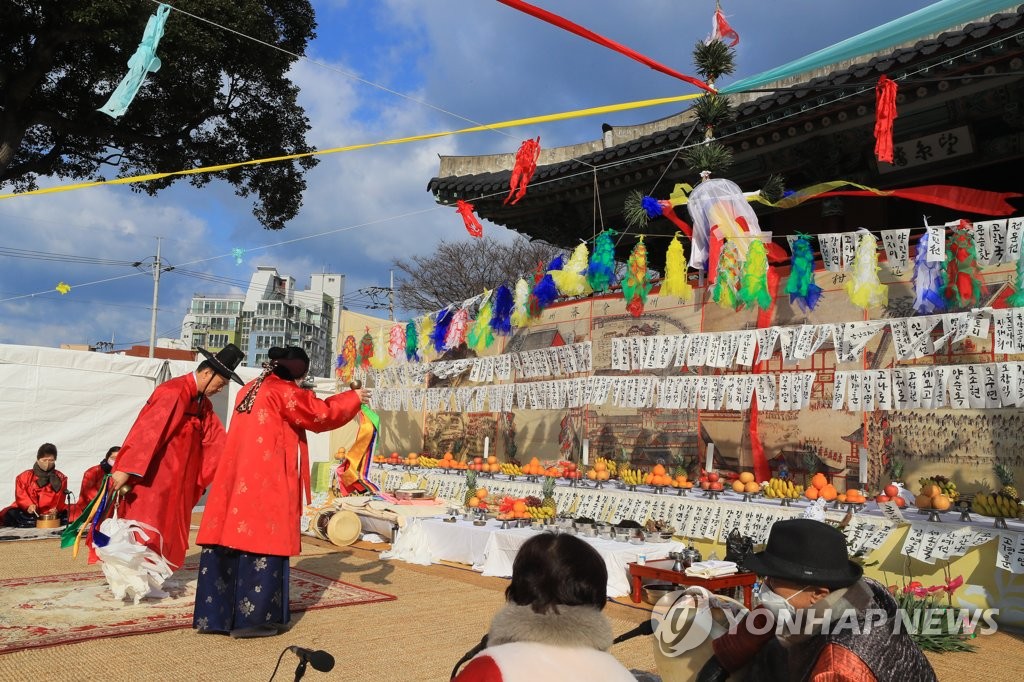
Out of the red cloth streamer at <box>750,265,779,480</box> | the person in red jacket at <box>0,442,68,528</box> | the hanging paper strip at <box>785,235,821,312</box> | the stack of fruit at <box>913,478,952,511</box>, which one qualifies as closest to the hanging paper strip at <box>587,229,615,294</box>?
the red cloth streamer at <box>750,265,779,480</box>

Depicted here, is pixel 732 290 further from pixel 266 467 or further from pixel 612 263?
pixel 266 467

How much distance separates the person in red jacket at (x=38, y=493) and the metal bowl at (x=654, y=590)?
836 centimetres

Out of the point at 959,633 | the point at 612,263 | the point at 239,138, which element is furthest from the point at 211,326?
the point at 959,633

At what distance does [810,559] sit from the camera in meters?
2.07

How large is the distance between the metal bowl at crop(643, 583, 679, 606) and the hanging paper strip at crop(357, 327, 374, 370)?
8.68 metres

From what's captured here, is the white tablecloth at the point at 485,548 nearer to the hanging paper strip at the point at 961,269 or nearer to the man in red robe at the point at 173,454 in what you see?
the man in red robe at the point at 173,454

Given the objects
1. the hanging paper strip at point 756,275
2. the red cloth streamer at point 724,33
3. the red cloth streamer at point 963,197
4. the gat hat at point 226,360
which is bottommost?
the gat hat at point 226,360

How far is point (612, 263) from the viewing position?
8.87 meters

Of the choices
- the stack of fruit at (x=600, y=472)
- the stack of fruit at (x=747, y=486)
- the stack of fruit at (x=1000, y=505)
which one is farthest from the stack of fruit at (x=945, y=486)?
the stack of fruit at (x=600, y=472)

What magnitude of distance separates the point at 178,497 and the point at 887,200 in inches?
329

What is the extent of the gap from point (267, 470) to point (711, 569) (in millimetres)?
3186

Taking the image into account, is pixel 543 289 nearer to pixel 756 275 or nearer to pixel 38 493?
pixel 756 275

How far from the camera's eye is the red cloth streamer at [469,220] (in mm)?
10000

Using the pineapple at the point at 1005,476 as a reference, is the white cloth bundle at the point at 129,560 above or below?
below
